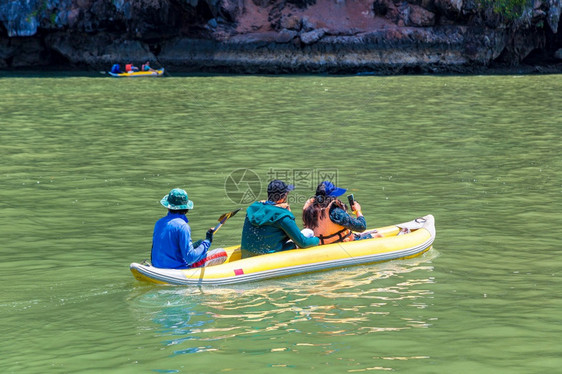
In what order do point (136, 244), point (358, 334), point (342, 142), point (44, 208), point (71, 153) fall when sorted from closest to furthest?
point (358, 334), point (136, 244), point (44, 208), point (71, 153), point (342, 142)

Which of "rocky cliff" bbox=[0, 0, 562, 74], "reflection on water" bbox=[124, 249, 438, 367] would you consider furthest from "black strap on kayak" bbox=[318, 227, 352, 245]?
"rocky cliff" bbox=[0, 0, 562, 74]

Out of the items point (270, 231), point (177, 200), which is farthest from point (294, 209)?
point (177, 200)

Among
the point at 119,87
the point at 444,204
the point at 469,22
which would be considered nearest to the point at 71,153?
the point at 444,204

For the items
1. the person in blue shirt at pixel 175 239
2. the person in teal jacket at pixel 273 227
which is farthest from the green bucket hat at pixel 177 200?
the person in teal jacket at pixel 273 227

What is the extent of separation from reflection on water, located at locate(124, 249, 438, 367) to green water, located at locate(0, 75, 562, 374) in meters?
0.03

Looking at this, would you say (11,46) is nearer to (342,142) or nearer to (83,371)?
(342,142)

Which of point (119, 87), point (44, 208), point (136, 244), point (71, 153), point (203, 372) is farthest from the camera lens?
point (119, 87)

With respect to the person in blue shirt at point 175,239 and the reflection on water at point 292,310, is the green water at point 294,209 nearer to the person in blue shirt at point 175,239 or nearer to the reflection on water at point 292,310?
the reflection on water at point 292,310

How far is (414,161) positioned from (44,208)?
804 cm

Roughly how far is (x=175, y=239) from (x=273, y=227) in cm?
129

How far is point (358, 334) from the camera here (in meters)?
7.07

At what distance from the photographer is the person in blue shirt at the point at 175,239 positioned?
8.55 m

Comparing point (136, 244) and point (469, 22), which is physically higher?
point (469, 22)

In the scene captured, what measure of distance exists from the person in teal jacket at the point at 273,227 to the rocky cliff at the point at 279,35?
38.9 meters
